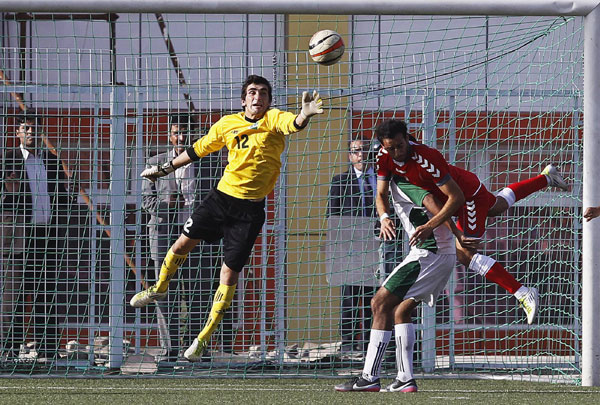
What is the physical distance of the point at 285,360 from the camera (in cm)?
790

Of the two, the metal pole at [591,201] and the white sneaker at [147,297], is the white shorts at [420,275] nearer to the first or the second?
the metal pole at [591,201]

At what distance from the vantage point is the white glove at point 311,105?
19.0ft

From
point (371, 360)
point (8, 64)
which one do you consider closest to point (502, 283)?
point (371, 360)

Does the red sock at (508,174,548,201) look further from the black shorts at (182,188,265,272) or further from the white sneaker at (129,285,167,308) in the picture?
the white sneaker at (129,285,167,308)

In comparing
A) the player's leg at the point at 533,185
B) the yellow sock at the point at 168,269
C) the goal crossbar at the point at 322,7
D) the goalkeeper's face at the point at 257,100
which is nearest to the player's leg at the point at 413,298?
the player's leg at the point at 533,185

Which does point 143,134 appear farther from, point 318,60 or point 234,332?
point 318,60

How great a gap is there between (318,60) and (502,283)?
195cm

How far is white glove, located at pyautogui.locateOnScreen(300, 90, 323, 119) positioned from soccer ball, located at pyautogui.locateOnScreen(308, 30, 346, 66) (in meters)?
0.48

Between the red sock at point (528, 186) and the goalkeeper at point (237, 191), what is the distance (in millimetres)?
1899

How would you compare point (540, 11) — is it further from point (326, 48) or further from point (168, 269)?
point (168, 269)

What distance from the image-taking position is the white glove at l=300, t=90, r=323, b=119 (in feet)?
19.0

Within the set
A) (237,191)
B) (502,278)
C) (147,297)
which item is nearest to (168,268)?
(147,297)

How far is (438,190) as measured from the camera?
6242 mm

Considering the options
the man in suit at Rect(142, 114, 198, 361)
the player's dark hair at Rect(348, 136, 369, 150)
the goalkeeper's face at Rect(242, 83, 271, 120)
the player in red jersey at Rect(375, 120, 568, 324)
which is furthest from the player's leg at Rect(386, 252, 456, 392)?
the man in suit at Rect(142, 114, 198, 361)
